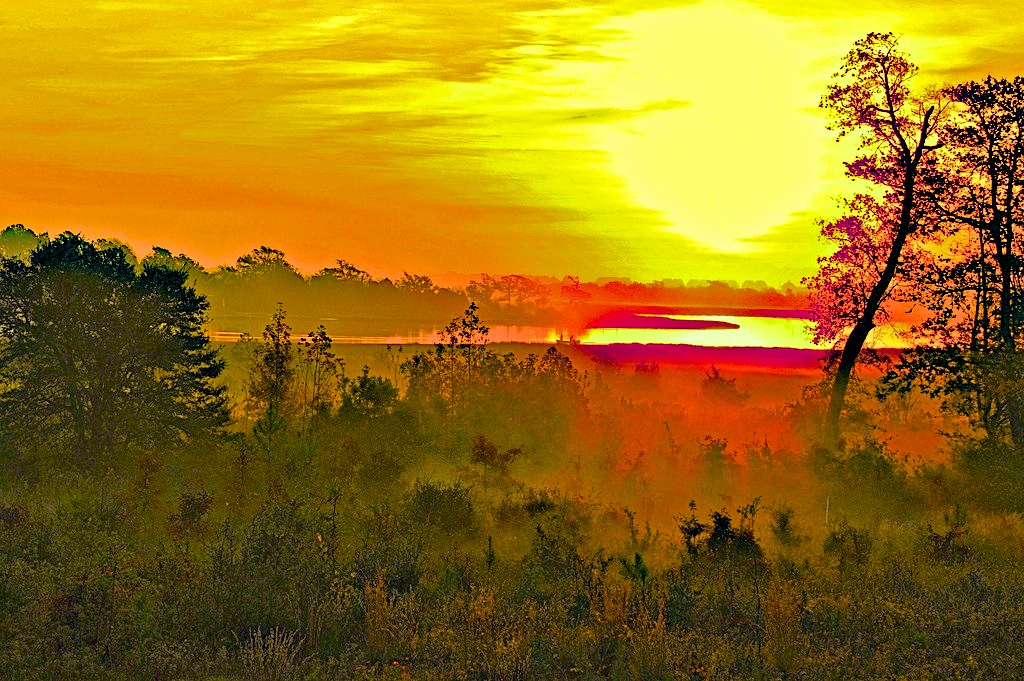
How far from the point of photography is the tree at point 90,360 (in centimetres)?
1848

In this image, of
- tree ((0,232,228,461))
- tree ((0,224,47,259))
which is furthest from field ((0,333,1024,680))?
tree ((0,224,47,259))

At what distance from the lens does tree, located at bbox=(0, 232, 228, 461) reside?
60.6 ft

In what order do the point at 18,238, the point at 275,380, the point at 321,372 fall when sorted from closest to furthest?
the point at 275,380
the point at 321,372
the point at 18,238

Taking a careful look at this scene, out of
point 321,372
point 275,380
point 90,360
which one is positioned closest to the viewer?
point 90,360

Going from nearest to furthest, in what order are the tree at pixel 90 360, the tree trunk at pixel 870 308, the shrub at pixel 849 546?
the shrub at pixel 849 546
the tree at pixel 90 360
the tree trunk at pixel 870 308

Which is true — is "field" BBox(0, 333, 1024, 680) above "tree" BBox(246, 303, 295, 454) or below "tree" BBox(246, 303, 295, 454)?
below

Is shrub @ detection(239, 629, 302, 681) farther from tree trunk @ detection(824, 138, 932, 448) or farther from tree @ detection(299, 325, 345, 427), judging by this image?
tree trunk @ detection(824, 138, 932, 448)

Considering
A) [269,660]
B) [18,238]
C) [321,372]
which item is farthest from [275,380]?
[18,238]

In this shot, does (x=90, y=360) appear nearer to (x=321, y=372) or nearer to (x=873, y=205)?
(x=321, y=372)

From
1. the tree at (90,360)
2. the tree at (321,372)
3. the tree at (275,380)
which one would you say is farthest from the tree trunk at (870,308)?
the tree at (90,360)

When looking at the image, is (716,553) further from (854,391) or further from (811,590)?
(854,391)

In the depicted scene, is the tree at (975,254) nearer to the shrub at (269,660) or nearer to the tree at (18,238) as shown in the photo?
the shrub at (269,660)

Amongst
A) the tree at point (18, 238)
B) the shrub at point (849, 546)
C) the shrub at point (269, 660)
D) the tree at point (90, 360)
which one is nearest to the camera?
the shrub at point (269, 660)

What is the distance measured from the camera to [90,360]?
18719 mm
